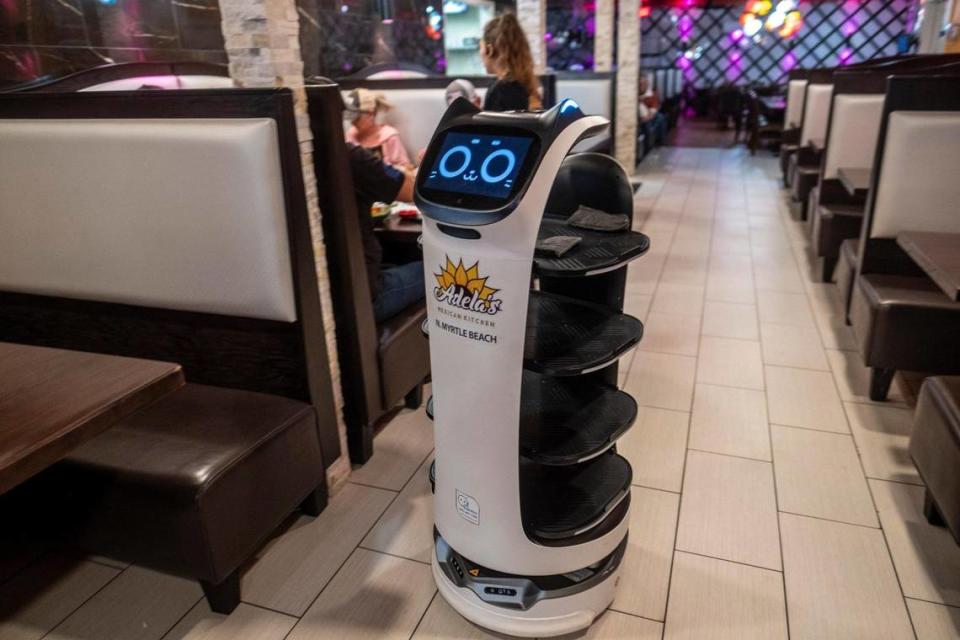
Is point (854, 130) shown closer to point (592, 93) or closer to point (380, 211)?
point (380, 211)

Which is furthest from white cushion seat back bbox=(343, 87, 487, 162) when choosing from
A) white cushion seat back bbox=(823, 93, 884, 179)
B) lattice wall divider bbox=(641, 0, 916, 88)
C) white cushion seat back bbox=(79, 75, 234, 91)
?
lattice wall divider bbox=(641, 0, 916, 88)

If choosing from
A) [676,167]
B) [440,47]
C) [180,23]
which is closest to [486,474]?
[180,23]

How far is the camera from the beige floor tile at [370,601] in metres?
1.56

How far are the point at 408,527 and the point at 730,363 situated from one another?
166 centimetres

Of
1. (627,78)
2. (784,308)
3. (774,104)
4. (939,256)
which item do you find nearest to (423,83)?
(784,308)

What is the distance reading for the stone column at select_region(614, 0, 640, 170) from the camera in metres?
A: 7.14

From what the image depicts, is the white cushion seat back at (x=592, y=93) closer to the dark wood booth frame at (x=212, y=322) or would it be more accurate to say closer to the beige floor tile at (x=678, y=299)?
the beige floor tile at (x=678, y=299)

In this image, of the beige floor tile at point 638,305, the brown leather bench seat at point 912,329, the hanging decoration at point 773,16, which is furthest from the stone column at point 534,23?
the hanging decoration at point 773,16

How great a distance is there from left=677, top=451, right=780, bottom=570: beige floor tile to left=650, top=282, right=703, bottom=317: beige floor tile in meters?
1.38

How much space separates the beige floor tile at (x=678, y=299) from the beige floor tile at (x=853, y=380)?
721mm

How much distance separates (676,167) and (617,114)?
3.68ft

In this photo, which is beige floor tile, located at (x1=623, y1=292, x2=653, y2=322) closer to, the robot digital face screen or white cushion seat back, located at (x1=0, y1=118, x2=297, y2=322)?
white cushion seat back, located at (x1=0, y1=118, x2=297, y2=322)

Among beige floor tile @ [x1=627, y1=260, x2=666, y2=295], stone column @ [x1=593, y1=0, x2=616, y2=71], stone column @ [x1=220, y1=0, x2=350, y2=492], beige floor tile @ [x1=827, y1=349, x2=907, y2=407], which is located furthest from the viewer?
stone column @ [x1=593, y1=0, x2=616, y2=71]

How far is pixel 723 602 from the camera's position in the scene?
1610 millimetres
